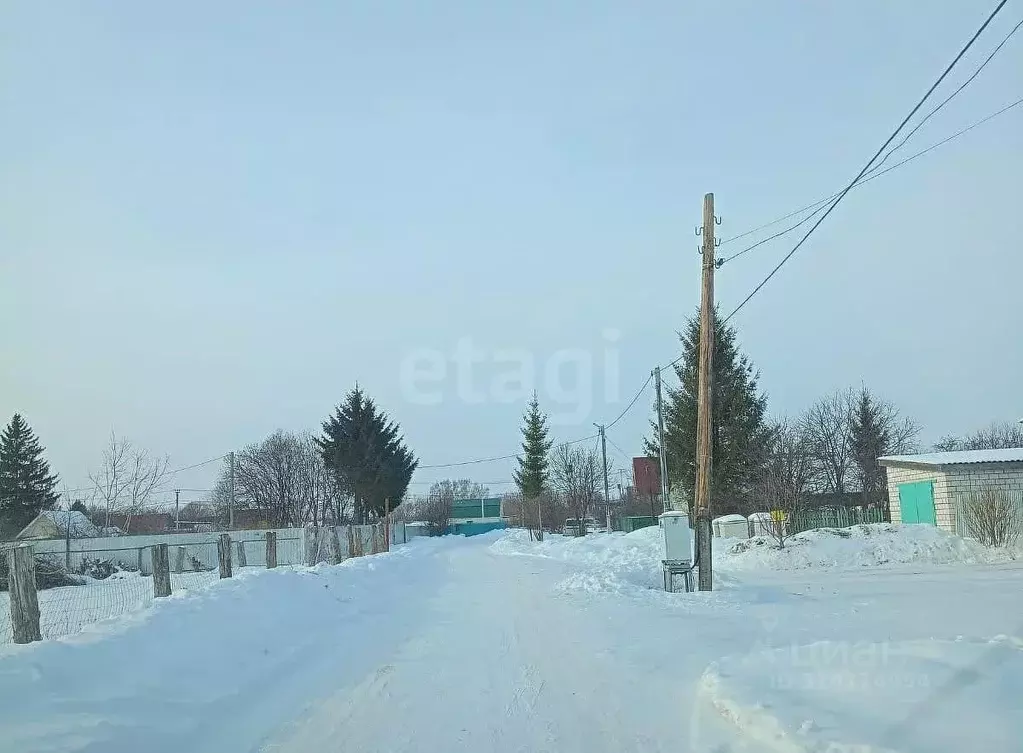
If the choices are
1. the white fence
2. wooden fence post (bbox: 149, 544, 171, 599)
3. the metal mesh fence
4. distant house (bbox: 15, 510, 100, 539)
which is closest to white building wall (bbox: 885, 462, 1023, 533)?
the white fence

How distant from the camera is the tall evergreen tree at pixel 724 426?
3991 centimetres

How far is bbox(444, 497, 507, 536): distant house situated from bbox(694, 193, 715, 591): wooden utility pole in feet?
276

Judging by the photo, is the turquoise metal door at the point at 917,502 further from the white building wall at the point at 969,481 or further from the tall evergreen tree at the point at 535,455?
the tall evergreen tree at the point at 535,455

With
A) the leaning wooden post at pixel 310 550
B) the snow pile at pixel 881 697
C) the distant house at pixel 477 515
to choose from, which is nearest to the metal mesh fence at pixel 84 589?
the leaning wooden post at pixel 310 550

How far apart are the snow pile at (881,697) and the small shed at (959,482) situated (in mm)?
21428

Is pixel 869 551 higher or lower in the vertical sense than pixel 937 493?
lower

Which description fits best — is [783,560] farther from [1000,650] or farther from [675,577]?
[1000,650]

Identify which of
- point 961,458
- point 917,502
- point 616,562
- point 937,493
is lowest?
point 616,562

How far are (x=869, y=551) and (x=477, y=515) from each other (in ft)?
328

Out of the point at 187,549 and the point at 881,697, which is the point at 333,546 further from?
the point at 881,697

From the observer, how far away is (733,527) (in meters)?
34.8

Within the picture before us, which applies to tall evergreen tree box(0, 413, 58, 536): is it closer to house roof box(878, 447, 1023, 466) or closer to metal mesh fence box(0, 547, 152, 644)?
metal mesh fence box(0, 547, 152, 644)

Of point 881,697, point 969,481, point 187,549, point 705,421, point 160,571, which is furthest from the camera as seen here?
point 187,549

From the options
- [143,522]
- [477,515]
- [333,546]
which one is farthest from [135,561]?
[477,515]
